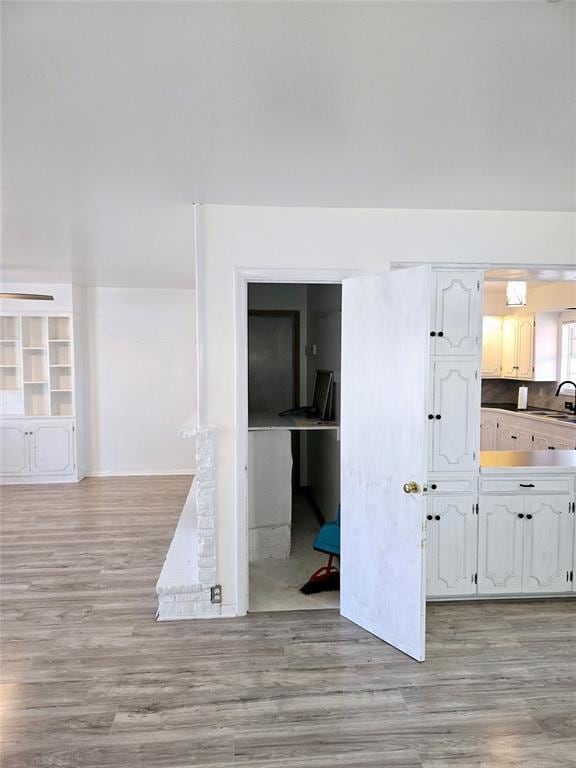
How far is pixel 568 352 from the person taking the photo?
566 centimetres

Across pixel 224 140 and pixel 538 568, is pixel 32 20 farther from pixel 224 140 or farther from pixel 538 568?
pixel 538 568

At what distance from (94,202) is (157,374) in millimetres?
4097

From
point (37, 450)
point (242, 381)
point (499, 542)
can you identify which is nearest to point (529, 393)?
point (499, 542)

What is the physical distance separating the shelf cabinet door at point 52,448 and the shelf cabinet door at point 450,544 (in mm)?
4958

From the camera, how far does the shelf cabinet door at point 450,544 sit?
3.18m

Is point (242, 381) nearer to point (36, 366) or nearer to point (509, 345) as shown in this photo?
point (509, 345)

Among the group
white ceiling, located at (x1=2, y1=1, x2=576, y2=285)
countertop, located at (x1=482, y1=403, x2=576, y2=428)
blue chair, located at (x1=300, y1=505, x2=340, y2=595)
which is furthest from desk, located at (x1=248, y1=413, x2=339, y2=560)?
countertop, located at (x1=482, y1=403, x2=576, y2=428)

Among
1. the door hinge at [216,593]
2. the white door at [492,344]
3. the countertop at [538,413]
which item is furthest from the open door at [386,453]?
the white door at [492,344]

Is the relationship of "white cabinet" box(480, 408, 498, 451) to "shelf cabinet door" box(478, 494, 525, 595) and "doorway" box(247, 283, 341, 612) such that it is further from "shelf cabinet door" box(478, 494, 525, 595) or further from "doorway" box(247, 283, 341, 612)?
"shelf cabinet door" box(478, 494, 525, 595)

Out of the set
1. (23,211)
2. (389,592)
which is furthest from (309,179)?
(389,592)

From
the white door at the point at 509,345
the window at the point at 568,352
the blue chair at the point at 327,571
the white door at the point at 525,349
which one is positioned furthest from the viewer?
the white door at the point at 509,345

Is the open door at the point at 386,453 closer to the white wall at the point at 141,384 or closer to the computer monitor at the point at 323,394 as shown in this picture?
the computer monitor at the point at 323,394

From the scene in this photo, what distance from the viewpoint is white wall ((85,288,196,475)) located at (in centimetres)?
669

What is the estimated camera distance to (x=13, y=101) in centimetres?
167
